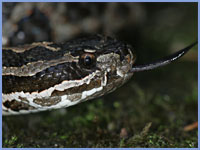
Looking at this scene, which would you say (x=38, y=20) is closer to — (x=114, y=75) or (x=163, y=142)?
(x=114, y=75)

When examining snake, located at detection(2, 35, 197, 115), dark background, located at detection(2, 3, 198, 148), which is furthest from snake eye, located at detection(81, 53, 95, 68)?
dark background, located at detection(2, 3, 198, 148)

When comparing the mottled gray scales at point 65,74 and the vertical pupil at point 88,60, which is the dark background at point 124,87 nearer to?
the mottled gray scales at point 65,74

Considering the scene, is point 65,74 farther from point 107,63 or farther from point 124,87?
point 124,87

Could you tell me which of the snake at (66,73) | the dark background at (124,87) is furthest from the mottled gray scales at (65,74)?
the dark background at (124,87)

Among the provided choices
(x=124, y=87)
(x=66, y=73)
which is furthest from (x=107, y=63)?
(x=124, y=87)

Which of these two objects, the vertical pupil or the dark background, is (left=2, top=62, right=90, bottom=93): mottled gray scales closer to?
the vertical pupil

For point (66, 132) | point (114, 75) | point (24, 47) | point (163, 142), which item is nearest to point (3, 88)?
point (24, 47)
